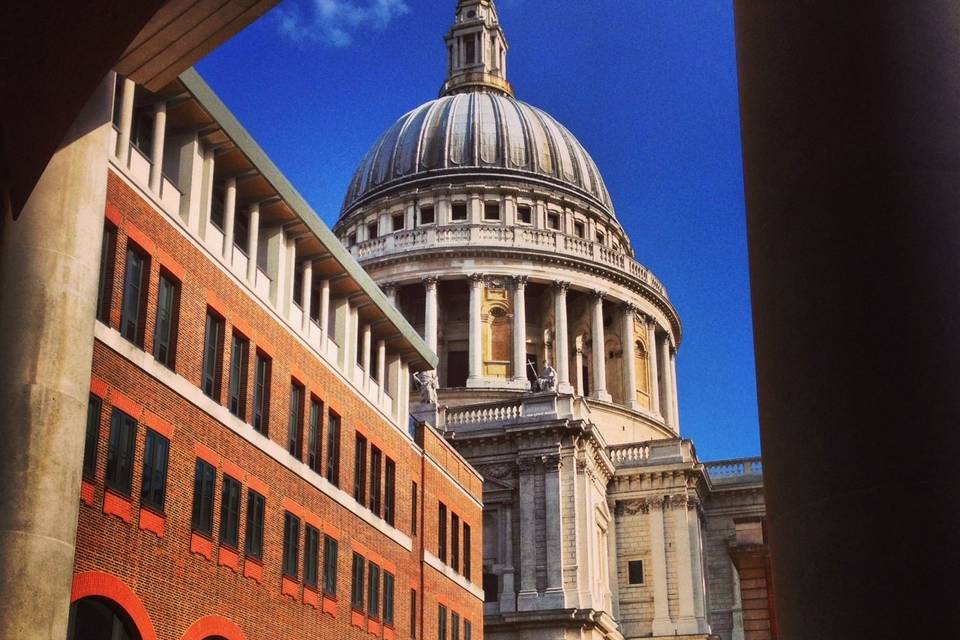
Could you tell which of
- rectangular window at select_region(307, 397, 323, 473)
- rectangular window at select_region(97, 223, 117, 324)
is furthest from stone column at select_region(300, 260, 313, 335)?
rectangular window at select_region(97, 223, 117, 324)

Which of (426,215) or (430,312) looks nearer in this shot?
(430,312)

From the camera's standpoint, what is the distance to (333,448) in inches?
1495

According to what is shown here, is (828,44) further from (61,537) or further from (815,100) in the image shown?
(61,537)

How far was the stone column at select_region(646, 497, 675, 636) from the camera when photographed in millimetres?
73750

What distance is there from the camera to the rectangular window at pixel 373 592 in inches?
1558

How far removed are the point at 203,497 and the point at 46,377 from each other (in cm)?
1378

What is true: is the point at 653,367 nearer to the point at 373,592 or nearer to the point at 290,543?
the point at 373,592

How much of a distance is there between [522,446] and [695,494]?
13.3 metres

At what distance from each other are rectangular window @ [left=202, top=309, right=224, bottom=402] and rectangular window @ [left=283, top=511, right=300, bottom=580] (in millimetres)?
4743

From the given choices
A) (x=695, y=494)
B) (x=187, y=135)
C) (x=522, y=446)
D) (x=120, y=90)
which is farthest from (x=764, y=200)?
(x=695, y=494)

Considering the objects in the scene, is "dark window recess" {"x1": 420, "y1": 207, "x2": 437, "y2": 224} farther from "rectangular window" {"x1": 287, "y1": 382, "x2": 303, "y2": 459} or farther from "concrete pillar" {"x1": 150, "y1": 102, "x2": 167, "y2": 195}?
"concrete pillar" {"x1": 150, "y1": 102, "x2": 167, "y2": 195}

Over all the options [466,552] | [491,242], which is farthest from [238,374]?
[491,242]

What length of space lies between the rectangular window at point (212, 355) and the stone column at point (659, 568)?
48.5 m

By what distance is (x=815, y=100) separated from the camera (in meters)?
6.78
